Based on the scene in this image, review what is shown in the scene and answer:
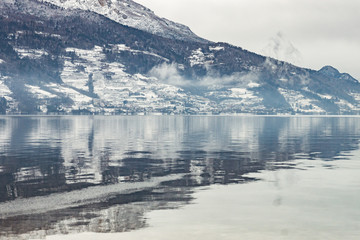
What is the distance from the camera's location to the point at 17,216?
159 ft

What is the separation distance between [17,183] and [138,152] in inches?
1860

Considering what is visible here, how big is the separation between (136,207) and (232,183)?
64.9 feet

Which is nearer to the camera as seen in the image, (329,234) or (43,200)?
(329,234)

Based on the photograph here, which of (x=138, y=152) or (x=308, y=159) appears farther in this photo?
(x=138, y=152)

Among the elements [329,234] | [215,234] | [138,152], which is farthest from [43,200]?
[138,152]

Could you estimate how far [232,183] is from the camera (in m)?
69.4

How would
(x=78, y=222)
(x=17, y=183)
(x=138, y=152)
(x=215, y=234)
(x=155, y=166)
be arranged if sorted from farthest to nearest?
(x=138, y=152)
(x=155, y=166)
(x=17, y=183)
(x=78, y=222)
(x=215, y=234)

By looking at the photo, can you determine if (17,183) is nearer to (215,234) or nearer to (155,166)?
(155,166)

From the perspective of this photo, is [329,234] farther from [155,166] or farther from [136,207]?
[155,166]

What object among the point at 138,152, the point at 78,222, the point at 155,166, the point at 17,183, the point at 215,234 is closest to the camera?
the point at 215,234

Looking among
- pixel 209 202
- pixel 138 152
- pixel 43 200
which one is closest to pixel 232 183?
pixel 209 202

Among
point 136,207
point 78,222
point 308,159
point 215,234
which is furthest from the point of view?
point 308,159

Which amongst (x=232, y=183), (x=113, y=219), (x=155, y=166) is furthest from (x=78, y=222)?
(x=155, y=166)

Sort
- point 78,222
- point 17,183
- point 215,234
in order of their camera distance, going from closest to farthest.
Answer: point 215,234
point 78,222
point 17,183
